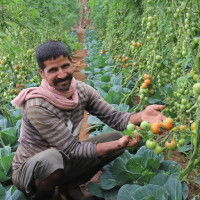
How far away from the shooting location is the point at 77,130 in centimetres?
256

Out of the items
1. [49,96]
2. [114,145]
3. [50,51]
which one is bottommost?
[114,145]

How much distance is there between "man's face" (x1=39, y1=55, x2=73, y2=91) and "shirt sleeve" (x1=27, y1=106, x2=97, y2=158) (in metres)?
0.25

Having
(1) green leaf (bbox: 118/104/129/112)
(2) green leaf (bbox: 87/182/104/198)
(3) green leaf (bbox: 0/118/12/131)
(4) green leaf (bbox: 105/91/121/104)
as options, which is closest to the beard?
(2) green leaf (bbox: 87/182/104/198)

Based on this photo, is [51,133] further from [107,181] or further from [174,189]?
[174,189]

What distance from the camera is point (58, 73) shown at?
7.38 feet

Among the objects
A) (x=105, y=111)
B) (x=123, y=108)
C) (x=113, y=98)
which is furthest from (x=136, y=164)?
(x=113, y=98)

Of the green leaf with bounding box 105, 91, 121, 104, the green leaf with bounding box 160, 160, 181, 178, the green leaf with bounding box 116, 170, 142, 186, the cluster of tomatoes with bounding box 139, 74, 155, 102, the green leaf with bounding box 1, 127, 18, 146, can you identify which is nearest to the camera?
the green leaf with bounding box 116, 170, 142, 186

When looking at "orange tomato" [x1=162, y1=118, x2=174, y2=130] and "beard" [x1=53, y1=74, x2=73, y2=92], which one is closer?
"orange tomato" [x1=162, y1=118, x2=174, y2=130]

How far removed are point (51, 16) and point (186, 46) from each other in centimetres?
662

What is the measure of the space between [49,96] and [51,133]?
1.01ft

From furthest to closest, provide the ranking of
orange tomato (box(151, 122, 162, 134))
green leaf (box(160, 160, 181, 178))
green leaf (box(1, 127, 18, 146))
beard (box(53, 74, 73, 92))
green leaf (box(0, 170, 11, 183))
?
green leaf (box(1, 127, 18, 146))
green leaf (box(0, 170, 11, 183))
green leaf (box(160, 160, 181, 178))
beard (box(53, 74, 73, 92))
orange tomato (box(151, 122, 162, 134))

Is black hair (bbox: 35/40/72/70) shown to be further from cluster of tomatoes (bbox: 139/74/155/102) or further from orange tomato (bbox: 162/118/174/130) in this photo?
cluster of tomatoes (bbox: 139/74/155/102)

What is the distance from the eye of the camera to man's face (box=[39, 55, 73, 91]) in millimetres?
2243

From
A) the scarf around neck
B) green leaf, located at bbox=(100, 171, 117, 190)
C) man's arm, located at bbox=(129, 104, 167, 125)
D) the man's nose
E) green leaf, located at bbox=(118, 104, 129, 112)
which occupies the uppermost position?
the man's nose
